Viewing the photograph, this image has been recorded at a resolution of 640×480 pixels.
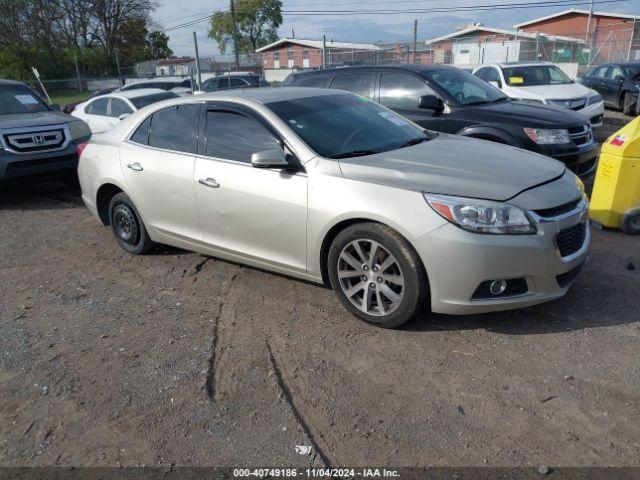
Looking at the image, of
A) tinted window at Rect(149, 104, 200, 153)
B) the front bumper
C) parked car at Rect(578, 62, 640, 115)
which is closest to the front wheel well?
tinted window at Rect(149, 104, 200, 153)

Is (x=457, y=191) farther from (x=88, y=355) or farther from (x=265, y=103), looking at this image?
(x=88, y=355)

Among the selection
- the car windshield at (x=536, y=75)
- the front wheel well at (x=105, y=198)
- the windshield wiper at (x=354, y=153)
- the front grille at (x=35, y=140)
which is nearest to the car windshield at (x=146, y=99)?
the front grille at (x=35, y=140)

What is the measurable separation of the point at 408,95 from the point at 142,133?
373 cm

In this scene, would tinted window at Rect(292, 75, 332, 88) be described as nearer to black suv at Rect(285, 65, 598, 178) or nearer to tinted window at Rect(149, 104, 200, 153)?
black suv at Rect(285, 65, 598, 178)

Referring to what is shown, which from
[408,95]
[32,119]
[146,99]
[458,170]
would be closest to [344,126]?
[458,170]

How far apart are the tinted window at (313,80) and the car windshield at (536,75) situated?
577cm

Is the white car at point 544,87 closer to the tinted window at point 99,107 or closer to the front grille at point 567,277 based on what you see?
the front grille at point 567,277

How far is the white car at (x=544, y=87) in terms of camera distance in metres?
11.0

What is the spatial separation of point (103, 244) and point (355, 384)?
13.0 feet

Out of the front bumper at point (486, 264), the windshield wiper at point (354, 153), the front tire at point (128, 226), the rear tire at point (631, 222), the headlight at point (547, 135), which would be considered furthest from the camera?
the headlight at point (547, 135)

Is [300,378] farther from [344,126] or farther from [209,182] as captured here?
[344,126]

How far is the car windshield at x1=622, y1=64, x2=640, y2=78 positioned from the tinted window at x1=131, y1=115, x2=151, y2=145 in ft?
49.1

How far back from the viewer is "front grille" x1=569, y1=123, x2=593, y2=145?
658 centimetres

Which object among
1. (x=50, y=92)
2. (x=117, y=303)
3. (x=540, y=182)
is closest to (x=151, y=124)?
(x=117, y=303)
